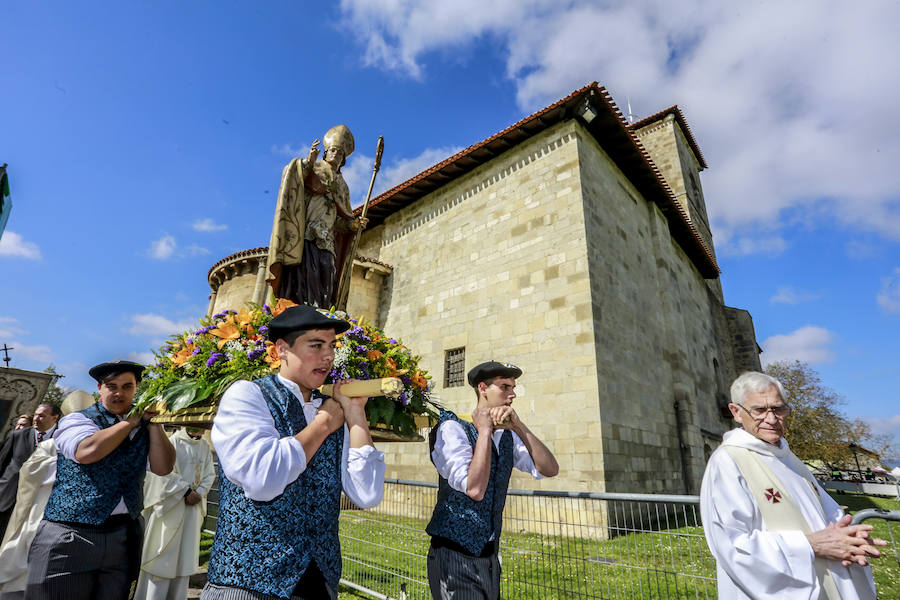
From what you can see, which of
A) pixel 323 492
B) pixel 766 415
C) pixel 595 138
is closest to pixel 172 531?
pixel 323 492

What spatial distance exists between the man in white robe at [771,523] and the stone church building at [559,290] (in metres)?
6.02

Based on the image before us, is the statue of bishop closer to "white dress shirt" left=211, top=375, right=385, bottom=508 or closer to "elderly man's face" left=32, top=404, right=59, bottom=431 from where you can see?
"white dress shirt" left=211, top=375, right=385, bottom=508

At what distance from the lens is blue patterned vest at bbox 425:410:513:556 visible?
2.41m

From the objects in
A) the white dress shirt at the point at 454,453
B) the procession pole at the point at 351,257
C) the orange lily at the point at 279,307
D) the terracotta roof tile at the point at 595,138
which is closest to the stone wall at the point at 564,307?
the terracotta roof tile at the point at 595,138

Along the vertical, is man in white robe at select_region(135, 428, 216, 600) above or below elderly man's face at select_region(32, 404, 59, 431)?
below

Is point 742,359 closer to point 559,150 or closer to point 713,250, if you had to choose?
point 713,250

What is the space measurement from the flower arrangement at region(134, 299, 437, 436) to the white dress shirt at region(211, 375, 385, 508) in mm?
681

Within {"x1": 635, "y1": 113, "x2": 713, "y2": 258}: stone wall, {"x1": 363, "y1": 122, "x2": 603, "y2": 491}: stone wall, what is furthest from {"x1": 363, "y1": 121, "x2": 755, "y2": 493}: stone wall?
{"x1": 635, "y1": 113, "x2": 713, "y2": 258}: stone wall

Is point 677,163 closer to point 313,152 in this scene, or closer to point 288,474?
point 313,152

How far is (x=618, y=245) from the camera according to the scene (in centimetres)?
1083

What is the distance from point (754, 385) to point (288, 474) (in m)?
2.36

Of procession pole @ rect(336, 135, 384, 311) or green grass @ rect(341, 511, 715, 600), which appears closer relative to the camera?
green grass @ rect(341, 511, 715, 600)

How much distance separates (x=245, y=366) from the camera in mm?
2461

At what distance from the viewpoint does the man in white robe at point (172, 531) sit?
4234mm
